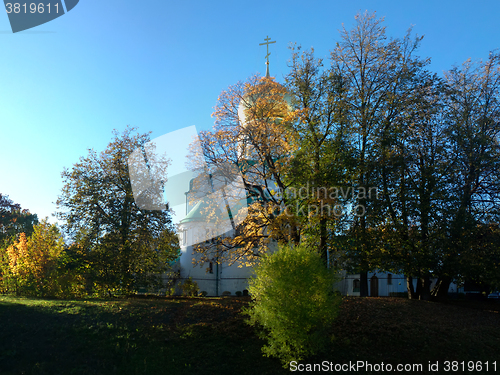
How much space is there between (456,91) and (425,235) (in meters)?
6.80

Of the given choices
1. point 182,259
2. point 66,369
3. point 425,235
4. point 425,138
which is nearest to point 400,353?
point 425,235

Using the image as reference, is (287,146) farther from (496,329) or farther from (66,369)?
(66,369)

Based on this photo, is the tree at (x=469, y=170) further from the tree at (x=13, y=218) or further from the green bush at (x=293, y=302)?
the tree at (x=13, y=218)

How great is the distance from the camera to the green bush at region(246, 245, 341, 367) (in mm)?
8398

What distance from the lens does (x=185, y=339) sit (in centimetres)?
957

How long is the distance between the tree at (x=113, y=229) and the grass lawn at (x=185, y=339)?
3461 millimetres

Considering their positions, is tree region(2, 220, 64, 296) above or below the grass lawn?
above

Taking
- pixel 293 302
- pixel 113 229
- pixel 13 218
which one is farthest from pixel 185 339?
pixel 13 218

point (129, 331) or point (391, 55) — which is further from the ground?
point (391, 55)

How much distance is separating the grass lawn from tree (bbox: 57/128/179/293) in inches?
136

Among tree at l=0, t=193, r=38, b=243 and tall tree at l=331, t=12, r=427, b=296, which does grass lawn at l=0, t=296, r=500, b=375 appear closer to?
tall tree at l=331, t=12, r=427, b=296

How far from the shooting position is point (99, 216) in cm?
1606

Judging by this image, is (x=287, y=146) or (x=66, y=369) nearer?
(x=66, y=369)

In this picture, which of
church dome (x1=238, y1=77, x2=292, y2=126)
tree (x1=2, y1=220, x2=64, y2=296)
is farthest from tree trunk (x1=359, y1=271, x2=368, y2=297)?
tree (x1=2, y1=220, x2=64, y2=296)
